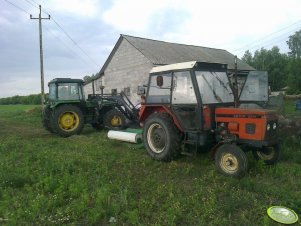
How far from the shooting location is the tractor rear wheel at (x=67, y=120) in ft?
38.2

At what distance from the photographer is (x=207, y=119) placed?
651 cm

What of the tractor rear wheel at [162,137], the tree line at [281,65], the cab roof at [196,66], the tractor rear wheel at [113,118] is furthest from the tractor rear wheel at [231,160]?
the tree line at [281,65]

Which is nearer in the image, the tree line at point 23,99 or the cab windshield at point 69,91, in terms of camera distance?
the cab windshield at point 69,91

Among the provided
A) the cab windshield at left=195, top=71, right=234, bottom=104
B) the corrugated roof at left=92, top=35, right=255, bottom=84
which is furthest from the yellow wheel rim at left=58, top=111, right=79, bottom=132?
the corrugated roof at left=92, top=35, right=255, bottom=84

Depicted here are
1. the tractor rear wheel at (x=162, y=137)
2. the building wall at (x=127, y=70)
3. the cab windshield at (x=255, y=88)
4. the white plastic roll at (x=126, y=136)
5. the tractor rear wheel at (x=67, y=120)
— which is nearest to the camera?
the tractor rear wheel at (x=162, y=137)

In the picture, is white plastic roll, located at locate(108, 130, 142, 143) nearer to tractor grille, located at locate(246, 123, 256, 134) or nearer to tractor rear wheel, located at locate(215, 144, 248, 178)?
tractor rear wheel, located at locate(215, 144, 248, 178)

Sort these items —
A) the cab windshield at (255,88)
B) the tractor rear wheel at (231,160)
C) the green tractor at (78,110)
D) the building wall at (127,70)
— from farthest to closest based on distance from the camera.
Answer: the building wall at (127,70)
the green tractor at (78,110)
the cab windshield at (255,88)
the tractor rear wheel at (231,160)

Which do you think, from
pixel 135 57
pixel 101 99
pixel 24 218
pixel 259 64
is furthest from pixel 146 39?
pixel 259 64

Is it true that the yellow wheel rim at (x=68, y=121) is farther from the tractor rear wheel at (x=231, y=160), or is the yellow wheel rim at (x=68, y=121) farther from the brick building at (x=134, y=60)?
the brick building at (x=134, y=60)

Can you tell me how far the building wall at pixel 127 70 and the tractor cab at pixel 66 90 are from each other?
8043mm

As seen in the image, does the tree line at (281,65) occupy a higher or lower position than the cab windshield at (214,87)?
higher

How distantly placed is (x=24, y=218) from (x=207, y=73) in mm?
4130

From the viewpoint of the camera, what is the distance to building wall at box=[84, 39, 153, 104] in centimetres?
2103

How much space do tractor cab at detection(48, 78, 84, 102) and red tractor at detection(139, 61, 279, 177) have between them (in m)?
5.26
